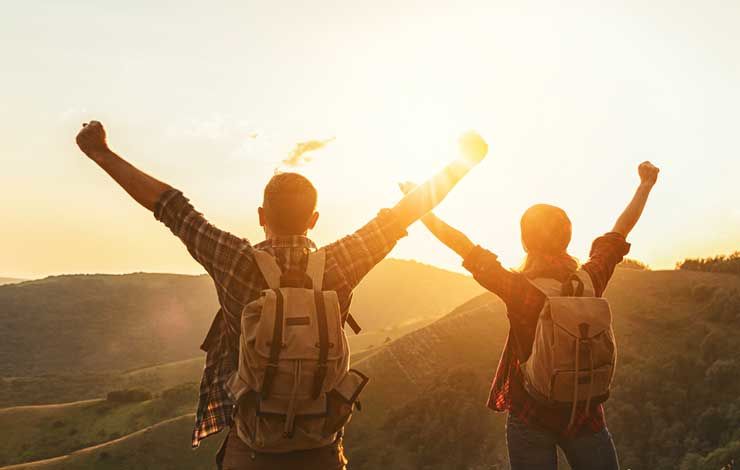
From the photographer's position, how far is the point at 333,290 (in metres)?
2.72

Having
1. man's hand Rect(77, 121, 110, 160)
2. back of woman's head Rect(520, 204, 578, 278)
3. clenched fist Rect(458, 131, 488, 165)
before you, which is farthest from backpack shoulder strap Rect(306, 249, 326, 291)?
back of woman's head Rect(520, 204, 578, 278)

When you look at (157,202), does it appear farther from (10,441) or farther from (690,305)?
(10,441)

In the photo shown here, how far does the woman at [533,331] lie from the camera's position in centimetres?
349

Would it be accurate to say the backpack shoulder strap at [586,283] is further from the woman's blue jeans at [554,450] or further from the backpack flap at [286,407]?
the backpack flap at [286,407]

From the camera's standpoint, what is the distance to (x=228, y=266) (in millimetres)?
2729

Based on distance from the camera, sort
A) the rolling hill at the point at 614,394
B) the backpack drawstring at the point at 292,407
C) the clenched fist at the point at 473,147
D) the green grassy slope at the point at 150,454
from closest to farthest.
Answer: the backpack drawstring at the point at 292,407, the clenched fist at the point at 473,147, the rolling hill at the point at 614,394, the green grassy slope at the point at 150,454

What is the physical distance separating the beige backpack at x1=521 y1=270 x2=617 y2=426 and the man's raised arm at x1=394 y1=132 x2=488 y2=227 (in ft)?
3.17

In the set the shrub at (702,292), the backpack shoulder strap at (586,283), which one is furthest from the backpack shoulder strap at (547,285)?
the shrub at (702,292)

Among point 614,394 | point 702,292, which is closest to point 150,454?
point 614,394

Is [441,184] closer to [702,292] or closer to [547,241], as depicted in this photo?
[547,241]

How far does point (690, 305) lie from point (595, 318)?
19.4 metres

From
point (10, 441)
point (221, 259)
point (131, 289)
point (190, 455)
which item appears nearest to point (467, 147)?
point (221, 259)

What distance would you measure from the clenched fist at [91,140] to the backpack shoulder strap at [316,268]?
1.17 meters

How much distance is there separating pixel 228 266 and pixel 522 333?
6.34 ft
